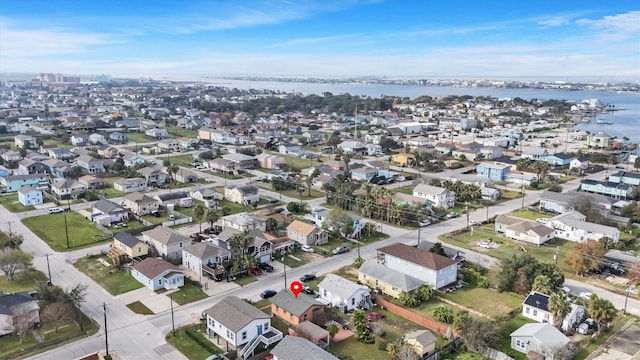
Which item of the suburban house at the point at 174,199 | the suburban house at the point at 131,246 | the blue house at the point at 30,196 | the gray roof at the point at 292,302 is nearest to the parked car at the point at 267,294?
the gray roof at the point at 292,302

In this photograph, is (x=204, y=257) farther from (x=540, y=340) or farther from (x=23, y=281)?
(x=540, y=340)

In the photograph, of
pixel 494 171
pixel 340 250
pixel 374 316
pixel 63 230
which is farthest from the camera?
pixel 494 171

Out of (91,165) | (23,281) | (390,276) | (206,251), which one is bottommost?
(23,281)

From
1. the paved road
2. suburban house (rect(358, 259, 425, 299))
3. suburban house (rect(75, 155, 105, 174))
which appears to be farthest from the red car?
suburban house (rect(75, 155, 105, 174))

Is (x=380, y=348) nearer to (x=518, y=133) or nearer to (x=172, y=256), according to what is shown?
(x=172, y=256)

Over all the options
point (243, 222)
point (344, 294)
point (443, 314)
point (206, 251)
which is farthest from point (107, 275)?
point (443, 314)

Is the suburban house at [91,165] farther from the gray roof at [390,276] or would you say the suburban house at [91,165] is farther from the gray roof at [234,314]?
the gray roof at [390,276]

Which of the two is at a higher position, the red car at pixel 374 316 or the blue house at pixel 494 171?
the blue house at pixel 494 171
